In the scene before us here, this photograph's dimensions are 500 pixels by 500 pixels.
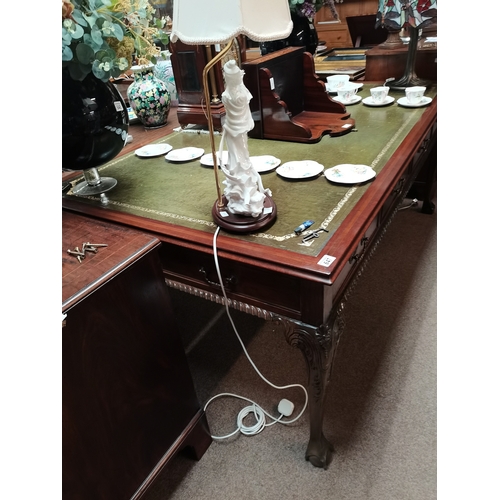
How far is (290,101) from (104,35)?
69 centimetres

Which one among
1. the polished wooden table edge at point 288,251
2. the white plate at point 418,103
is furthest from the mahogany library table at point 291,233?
the white plate at point 418,103

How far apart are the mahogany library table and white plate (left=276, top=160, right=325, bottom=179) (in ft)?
0.06

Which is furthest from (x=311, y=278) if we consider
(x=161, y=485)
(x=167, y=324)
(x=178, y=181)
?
(x=161, y=485)

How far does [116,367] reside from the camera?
0.76 m

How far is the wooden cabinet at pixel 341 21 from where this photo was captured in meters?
3.15

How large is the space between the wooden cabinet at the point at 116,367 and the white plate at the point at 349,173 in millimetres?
460

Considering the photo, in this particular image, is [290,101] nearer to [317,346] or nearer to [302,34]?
[302,34]

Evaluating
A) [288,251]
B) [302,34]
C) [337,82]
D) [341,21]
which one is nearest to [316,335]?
[288,251]

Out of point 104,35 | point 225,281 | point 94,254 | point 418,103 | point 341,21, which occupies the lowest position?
point 225,281

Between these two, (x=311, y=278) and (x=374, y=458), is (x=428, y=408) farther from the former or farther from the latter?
(x=311, y=278)

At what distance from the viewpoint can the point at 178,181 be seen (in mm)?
1064

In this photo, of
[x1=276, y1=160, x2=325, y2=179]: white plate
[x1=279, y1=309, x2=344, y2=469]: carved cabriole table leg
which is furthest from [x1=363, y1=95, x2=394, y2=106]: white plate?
[x1=279, y1=309, x2=344, y2=469]: carved cabriole table leg

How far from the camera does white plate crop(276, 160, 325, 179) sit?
0.98 meters

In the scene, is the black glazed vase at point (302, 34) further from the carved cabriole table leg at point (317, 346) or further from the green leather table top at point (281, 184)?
the carved cabriole table leg at point (317, 346)
